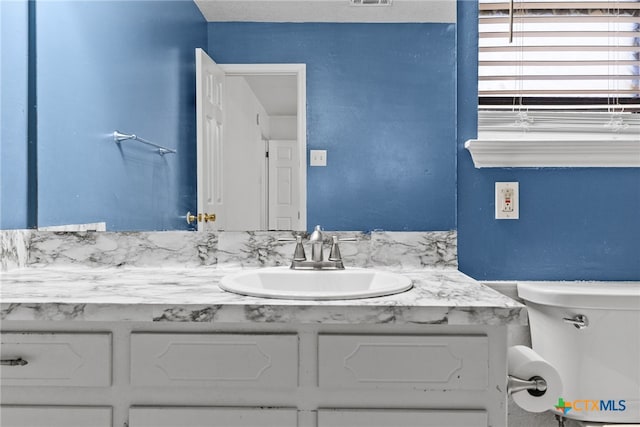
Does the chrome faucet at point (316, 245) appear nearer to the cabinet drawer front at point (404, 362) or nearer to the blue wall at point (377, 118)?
the blue wall at point (377, 118)

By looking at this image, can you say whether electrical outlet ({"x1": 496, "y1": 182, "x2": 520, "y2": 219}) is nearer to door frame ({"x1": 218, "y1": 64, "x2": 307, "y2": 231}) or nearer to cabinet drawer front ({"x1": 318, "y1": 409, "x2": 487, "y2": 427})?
door frame ({"x1": 218, "y1": 64, "x2": 307, "y2": 231})

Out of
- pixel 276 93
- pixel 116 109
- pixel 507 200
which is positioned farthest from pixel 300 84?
pixel 507 200

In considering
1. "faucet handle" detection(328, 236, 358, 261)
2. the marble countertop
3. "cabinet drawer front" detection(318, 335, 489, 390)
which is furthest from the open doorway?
"cabinet drawer front" detection(318, 335, 489, 390)

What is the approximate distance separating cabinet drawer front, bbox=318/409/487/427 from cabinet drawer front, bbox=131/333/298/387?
0.10 m

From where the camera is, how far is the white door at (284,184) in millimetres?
1429

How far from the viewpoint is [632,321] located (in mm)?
1259

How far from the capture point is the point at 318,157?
1445mm

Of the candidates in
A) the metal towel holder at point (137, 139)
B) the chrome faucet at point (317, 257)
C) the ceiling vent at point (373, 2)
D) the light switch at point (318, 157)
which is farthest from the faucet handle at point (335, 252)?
the ceiling vent at point (373, 2)

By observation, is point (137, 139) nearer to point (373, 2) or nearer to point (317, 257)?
point (317, 257)

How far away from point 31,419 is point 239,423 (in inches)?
16.8

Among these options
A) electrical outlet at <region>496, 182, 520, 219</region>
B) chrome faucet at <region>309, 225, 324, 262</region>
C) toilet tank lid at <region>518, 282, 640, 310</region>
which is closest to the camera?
toilet tank lid at <region>518, 282, 640, 310</region>

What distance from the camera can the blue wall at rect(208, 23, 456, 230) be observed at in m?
1.44

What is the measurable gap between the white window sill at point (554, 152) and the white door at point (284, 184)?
1.75 feet

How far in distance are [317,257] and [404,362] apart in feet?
1.69
